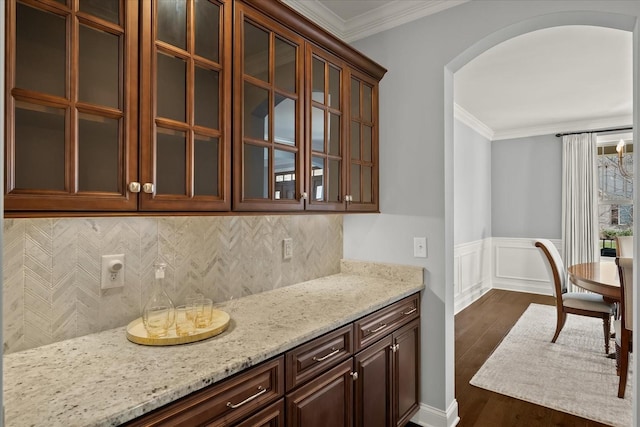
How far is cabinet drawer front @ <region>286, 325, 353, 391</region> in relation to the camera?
1372mm

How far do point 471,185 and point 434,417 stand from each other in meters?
3.92

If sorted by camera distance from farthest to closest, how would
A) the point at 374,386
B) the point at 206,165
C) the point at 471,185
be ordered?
the point at 471,185 < the point at 374,386 < the point at 206,165

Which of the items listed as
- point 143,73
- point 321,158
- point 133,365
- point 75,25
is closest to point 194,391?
point 133,365

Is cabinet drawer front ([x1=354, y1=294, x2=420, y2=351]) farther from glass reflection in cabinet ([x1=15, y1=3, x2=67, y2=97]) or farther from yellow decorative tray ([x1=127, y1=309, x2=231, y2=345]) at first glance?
glass reflection in cabinet ([x1=15, y1=3, x2=67, y2=97])

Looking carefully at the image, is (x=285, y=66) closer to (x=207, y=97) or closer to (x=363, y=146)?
(x=207, y=97)

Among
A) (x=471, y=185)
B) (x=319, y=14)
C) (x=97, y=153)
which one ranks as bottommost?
(x=97, y=153)

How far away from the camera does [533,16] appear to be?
1.93m

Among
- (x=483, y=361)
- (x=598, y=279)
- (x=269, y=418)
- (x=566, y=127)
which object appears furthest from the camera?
(x=566, y=127)

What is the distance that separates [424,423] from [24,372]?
2.16m

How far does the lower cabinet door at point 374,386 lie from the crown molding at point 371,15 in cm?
202

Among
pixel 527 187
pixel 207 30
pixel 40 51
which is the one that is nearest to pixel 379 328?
pixel 207 30

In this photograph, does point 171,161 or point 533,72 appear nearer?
point 171,161

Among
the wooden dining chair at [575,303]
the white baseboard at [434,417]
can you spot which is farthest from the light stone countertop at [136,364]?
the wooden dining chair at [575,303]

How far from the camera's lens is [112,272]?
142cm
